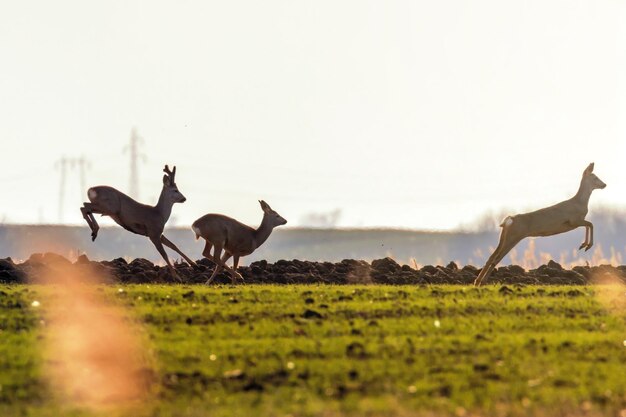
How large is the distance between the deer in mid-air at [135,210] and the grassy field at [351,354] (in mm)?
5472

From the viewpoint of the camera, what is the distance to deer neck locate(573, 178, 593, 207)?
3009 cm

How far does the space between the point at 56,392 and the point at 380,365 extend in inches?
129

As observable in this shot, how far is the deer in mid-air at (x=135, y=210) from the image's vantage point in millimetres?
29359

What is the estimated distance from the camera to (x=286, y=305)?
2189cm

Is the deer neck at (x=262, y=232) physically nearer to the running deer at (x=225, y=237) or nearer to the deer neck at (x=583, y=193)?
the running deer at (x=225, y=237)

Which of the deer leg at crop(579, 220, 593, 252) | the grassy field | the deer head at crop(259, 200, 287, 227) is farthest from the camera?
the deer head at crop(259, 200, 287, 227)

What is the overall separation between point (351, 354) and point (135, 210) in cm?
1428

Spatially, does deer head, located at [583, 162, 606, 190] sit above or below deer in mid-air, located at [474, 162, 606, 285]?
above

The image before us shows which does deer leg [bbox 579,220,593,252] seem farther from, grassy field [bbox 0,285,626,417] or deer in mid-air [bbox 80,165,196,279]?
deer in mid-air [bbox 80,165,196,279]

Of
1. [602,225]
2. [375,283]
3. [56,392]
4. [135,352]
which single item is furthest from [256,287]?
[602,225]

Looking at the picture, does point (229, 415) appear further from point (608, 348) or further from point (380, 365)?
point (608, 348)

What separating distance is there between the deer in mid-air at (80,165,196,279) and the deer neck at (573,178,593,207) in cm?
775

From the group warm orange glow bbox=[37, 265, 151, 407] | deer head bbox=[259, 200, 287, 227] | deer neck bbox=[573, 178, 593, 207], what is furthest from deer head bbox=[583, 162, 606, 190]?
→ warm orange glow bbox=[37, 265, 151, 407]

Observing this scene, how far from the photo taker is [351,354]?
16.3 metres
